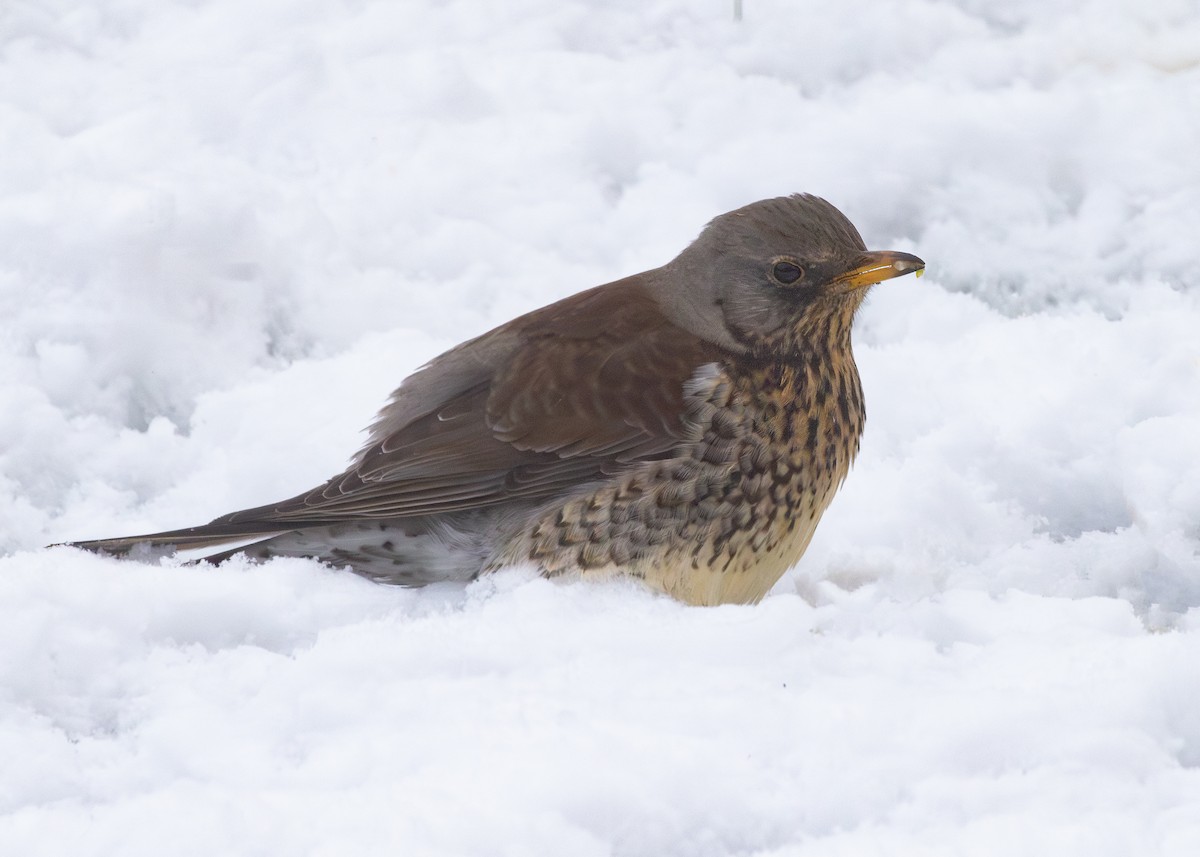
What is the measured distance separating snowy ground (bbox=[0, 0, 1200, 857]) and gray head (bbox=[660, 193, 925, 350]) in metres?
0.53

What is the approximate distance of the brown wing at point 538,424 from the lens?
3.27m

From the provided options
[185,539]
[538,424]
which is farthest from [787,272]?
[185,539]

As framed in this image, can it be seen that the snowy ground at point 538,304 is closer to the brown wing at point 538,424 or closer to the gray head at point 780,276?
the brown wing at point 538,424

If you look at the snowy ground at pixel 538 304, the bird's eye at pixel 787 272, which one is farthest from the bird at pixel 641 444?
the snowy ground at pixel 538 304

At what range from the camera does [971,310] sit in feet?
14.6

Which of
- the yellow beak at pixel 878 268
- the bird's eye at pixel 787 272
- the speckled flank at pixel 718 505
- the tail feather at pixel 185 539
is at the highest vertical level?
the bird's eye at pixel 787 272

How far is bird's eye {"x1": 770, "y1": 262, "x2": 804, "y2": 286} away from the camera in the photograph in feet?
11.1

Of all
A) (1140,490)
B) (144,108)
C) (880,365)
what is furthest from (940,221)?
(144,108)

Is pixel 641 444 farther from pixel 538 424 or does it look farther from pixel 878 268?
pixel 878 268

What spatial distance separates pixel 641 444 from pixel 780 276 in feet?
1.74

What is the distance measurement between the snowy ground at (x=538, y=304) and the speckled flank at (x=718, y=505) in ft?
0.42

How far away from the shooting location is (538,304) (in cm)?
452

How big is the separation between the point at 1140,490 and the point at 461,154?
8.74ft

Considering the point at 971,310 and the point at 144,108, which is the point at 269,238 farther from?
the point at 971,310
